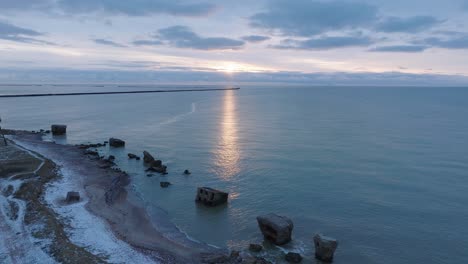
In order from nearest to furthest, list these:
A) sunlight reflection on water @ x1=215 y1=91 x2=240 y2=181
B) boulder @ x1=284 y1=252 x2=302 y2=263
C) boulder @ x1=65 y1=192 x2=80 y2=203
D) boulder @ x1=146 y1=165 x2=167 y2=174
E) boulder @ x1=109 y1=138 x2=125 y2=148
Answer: boulder @ x1=284 y1=252 x2=302 y2=263
boulder @ x1=65 y1=192 x2=80 y2=203
boulder @ x1=146 y1=165 x2=167 y2=174
sunlight reflection on water @ x1=215 y1=91 x2=240 y2=181
boulder @ x1=109 y1=138 x2=125 y2=148

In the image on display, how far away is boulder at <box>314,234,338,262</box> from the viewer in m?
25.3

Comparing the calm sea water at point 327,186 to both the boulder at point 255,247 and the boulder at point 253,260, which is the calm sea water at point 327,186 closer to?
the boulder at point 255,247

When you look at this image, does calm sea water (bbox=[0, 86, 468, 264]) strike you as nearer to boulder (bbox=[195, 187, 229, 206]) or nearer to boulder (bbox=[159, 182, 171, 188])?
boulder (bbox=[159, 182, 171, 188])

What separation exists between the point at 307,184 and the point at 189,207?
16.7 meters

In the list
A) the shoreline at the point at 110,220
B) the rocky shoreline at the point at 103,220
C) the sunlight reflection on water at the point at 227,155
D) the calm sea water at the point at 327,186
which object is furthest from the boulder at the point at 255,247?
the sunlight reflection on water at the point at 227,155

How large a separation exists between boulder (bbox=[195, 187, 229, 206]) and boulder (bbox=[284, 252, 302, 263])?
12.4 m

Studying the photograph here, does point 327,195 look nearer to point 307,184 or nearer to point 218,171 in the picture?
point 307,184

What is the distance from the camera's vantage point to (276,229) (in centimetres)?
2781

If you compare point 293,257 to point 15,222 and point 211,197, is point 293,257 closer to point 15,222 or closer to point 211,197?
point 211,197

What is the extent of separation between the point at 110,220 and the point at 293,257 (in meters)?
17.5

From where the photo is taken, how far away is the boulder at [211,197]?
3641 centimetres

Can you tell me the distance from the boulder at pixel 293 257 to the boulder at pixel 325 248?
1534 millimetres

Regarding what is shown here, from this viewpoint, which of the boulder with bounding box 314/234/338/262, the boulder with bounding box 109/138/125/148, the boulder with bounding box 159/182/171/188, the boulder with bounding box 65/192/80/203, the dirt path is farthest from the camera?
the boulder with bounding box 109/138/125/148

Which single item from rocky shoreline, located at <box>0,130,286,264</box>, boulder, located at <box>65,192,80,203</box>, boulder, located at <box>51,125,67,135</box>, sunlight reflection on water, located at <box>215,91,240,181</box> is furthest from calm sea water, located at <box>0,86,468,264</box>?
boulder, located at <box>65,192,80,203</box>
